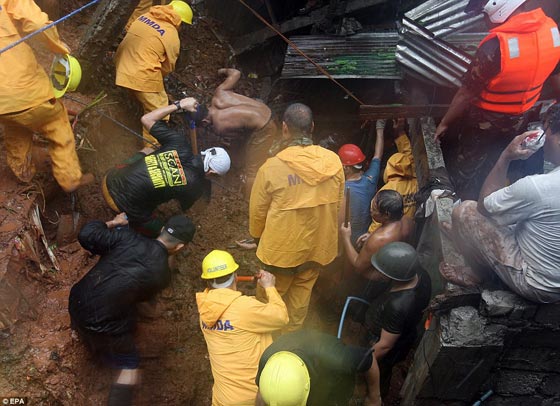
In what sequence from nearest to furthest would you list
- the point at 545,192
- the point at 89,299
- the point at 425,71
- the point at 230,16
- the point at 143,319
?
the point at 545,192 → the point at 89,299 → the point at 143,319 → the point at 425,71 → the point at 230,16

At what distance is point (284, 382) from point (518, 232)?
2180 mm

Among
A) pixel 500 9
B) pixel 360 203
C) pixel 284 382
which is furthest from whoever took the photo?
pixel 360 203

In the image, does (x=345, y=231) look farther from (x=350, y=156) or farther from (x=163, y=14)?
(x=163, y=14)

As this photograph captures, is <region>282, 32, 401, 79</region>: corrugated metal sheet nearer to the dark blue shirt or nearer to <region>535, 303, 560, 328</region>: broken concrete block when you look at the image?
the dark blue shirt

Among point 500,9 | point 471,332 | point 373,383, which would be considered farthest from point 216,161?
point 500,9

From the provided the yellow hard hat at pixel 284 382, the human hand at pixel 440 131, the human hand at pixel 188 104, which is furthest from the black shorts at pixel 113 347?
the human hand at pixel 440 131

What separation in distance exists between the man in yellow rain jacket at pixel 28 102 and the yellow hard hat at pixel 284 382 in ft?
9.64

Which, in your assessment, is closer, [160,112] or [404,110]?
[160,112]

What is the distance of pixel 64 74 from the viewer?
4402mm

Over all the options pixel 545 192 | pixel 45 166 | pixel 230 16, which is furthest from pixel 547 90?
pixel 45 166

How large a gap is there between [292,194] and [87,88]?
10.3 feet

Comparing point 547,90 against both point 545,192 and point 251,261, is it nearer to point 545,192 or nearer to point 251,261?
point 545,192

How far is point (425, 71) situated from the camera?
→ 5910 millimetres

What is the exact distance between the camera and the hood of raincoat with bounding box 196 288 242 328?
3.55 m
